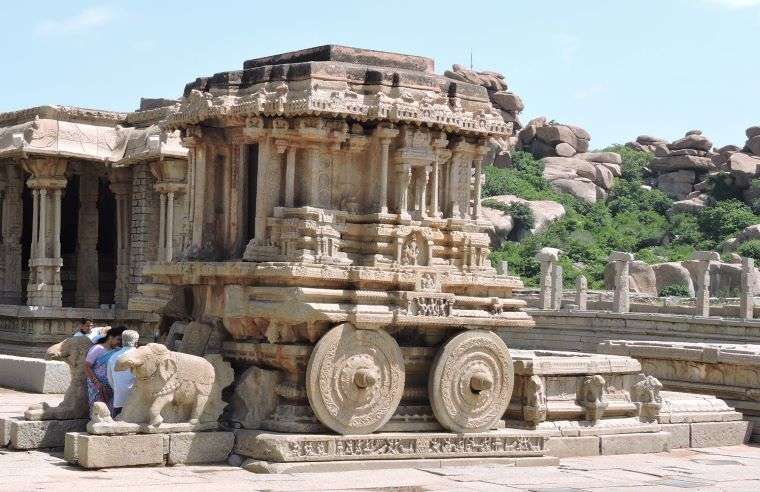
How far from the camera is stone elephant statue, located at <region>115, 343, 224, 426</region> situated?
12.5 meters

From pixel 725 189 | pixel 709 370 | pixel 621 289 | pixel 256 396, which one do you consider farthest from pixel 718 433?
pixel 725 189

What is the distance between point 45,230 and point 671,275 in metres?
29.9

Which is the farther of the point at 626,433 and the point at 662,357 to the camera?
the point at 662,357

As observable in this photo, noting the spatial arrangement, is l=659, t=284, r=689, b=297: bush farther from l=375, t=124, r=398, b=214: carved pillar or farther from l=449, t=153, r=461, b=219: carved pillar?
l=375, t=124, r=398, b=214: carved pillar

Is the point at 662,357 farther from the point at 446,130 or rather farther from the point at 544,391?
the point at 446,130

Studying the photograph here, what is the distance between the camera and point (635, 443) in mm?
15484

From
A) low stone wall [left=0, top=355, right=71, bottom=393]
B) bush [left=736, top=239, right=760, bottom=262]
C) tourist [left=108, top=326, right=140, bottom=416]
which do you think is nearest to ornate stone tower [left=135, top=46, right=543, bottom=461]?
tourist [left=108, top=326, right=140, bottom=416]

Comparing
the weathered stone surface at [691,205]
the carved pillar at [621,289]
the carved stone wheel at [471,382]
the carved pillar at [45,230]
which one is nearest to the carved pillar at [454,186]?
the carved stone wheel at [471,382]

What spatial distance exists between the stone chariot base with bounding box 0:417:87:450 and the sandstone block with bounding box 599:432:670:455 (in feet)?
19.8

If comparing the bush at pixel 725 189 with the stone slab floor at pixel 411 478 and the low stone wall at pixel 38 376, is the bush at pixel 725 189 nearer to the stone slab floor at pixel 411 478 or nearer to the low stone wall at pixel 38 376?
the low stone wall at pixel 38 376

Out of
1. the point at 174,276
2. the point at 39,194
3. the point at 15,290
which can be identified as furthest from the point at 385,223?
the point at 15,290

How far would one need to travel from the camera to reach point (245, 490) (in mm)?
11297

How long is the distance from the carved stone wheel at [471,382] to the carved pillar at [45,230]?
15.2 meters

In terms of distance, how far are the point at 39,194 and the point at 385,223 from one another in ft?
50.1
